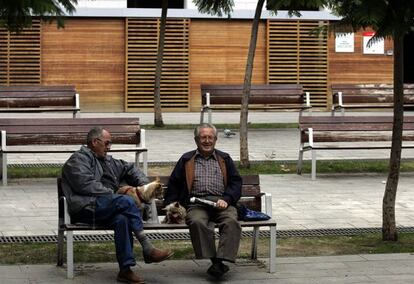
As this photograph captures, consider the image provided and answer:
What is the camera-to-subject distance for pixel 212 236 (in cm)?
803

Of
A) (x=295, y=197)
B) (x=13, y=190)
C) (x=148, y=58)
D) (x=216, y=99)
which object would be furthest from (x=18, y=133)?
(x=148, y=58)

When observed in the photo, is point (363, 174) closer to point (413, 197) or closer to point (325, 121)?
point (325, 121)


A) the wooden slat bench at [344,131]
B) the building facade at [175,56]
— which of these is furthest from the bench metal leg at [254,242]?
the building facade at [175,56]

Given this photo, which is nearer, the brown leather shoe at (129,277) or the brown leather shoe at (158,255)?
the brown leather shoe at (129,277)

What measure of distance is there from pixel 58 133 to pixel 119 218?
5779 millimetres

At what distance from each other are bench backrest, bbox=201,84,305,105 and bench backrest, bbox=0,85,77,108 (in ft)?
9.41

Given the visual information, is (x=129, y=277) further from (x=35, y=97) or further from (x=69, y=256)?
(x=35, y=97)

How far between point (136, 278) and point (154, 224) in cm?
59

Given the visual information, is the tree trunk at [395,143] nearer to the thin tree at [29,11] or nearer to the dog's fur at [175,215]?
the dog's fur at [175,215]

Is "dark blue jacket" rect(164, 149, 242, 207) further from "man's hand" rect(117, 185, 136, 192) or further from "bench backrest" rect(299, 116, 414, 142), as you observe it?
"bench backrest" rect(299, 116, 414, 142)

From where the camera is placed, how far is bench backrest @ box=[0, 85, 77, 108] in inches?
768

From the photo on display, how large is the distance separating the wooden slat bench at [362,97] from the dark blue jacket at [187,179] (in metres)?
12.4

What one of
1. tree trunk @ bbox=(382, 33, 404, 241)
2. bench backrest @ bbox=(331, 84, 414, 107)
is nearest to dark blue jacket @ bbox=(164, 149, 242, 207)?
tree trunk @ bbox=(382, 33, 404, 241)

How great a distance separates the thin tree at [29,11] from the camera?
20.5 ft
